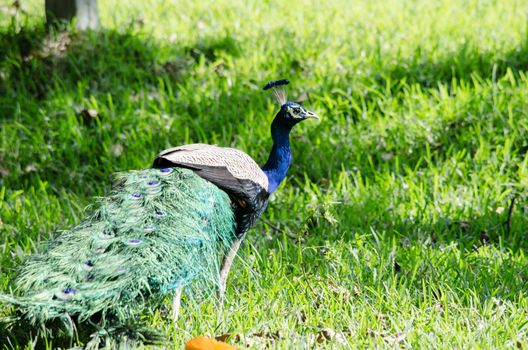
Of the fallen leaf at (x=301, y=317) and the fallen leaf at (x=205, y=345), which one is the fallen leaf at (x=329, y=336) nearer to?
the fallen leaf at (x=301, y=317)

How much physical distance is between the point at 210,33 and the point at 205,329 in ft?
13.6

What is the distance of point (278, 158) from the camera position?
4.25 metres

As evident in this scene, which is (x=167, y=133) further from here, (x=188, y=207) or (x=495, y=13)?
(x=495, y=13)

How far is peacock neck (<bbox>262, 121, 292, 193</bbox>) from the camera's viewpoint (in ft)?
13.9

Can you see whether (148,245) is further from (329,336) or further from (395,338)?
(395,338)

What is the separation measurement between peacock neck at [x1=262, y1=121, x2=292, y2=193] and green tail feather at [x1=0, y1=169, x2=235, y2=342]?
387 millimetres

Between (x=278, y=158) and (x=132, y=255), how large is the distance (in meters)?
1.20

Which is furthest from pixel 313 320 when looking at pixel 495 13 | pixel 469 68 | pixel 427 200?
pixel 495 13

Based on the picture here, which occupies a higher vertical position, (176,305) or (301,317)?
(176,305)

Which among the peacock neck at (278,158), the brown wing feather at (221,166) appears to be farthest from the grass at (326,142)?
the brown wing feather at (221,166)

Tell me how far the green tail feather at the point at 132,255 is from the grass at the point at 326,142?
0.38m

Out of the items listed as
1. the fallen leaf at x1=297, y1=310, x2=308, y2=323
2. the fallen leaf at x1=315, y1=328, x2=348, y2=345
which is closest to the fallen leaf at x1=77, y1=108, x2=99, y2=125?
the fallen leaf at x1=297, y1=310, x2=308, y2=323

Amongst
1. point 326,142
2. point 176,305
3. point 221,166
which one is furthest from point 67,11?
point 176,305

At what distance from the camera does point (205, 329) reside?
3.74 metres
